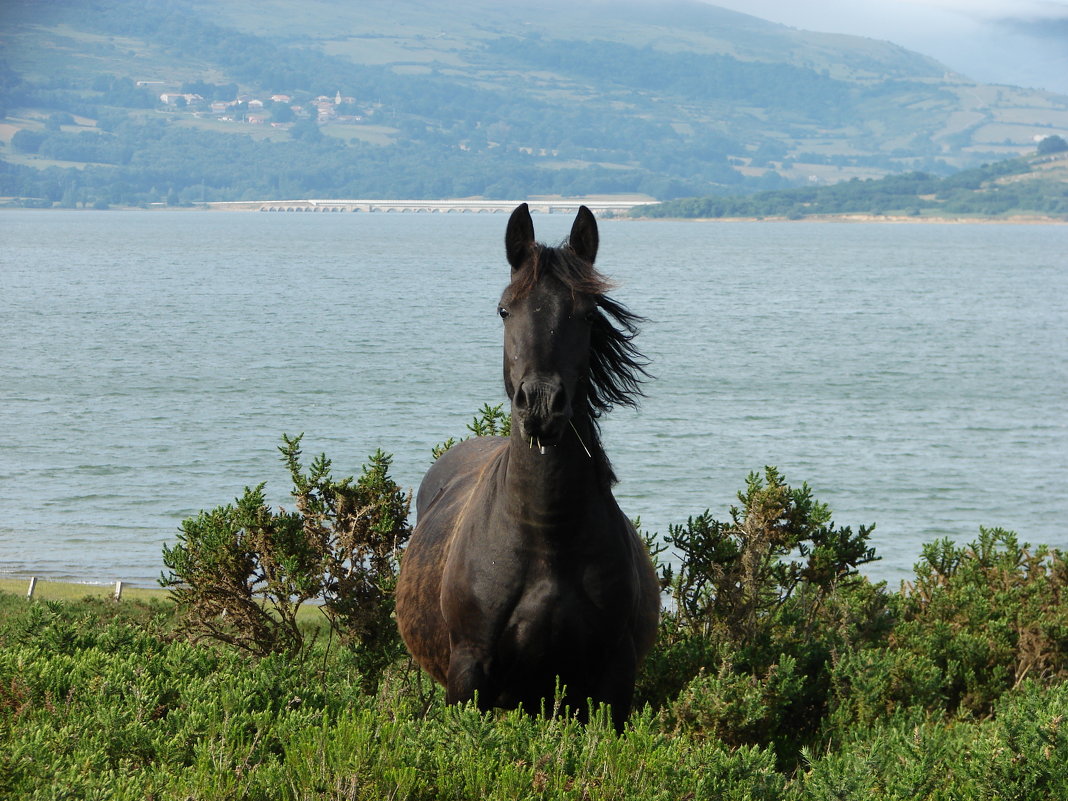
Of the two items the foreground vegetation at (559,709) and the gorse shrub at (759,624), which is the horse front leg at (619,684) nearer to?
the foreground vegetation at (559,709)

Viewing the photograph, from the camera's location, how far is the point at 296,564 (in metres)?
7.82

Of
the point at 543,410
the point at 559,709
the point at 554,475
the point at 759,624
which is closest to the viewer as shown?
the point at 543,410

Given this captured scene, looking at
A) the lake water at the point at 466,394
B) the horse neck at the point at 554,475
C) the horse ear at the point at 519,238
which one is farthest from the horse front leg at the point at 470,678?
the lake water at the point at 466,394

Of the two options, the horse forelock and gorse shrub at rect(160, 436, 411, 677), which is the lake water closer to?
the horse forelock

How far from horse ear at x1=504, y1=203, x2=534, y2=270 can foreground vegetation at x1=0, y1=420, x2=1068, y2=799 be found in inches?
82.5

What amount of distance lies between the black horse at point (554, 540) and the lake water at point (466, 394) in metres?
0.52

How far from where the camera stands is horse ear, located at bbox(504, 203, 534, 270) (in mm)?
5344

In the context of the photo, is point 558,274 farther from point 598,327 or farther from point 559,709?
point 559,709

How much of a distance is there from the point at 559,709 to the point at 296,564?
2.97 metres

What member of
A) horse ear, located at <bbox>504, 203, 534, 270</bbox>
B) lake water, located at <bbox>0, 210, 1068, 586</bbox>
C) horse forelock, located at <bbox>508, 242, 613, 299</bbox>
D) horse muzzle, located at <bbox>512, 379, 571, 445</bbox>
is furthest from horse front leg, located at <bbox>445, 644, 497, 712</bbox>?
lake water, located at <bbox>0, 210, 1068, 586</bbox>

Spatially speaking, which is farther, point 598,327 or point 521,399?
point 598,327

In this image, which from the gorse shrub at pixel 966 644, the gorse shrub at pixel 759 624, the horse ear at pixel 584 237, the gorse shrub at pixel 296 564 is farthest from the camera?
the gorse shrub at pixel 296 564

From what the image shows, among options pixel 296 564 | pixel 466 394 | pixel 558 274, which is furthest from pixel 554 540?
pixel 466 394

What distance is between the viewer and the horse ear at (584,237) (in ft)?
17.9
